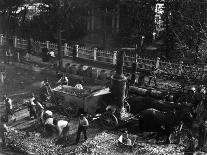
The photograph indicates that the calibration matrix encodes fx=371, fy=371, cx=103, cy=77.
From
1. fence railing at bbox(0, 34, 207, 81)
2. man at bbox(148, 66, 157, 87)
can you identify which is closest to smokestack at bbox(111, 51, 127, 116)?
man at bbox(148, 66, 157, 87)

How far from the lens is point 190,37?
80.5ft

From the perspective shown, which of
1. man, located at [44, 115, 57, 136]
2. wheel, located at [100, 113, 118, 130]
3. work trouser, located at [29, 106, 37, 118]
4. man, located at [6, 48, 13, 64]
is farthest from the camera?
man, located at [6, 48, 13, 64]

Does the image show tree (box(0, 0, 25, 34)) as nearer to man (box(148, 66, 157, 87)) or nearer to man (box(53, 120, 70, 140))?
man (box(148, 66, 157, 87))

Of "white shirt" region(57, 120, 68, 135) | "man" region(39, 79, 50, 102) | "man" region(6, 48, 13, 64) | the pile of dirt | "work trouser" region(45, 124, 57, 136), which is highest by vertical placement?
"man" region(6, 48, 13, 64)

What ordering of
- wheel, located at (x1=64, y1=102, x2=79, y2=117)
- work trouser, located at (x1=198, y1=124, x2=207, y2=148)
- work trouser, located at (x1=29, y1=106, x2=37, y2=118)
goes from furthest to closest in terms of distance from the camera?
1. wheel, located at (x1=64, y1=102, x2=79, y2=117)
2. work trouser, located at (x1=29, y1=106, x2=37, y2=118)
3. work trouser, located at (x1=198, y1=124, x2=207, y2=148)

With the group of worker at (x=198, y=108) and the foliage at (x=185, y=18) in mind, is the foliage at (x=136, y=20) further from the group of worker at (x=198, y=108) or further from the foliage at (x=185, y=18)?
the group of worker at (x=198, y=108)

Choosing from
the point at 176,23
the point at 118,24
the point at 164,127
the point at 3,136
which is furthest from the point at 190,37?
the point at 3,136

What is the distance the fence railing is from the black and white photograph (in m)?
0.07

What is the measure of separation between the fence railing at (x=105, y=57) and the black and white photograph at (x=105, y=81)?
0.24 ft

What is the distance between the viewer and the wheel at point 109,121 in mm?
16500

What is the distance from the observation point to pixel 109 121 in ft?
54.5

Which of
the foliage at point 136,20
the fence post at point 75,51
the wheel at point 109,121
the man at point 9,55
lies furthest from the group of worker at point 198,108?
the man at point 9,55

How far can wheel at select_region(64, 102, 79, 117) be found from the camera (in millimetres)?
17719

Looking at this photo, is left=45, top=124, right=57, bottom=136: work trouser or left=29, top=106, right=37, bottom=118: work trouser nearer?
left=45, top=124, right=57, bottom=136: work trouser
